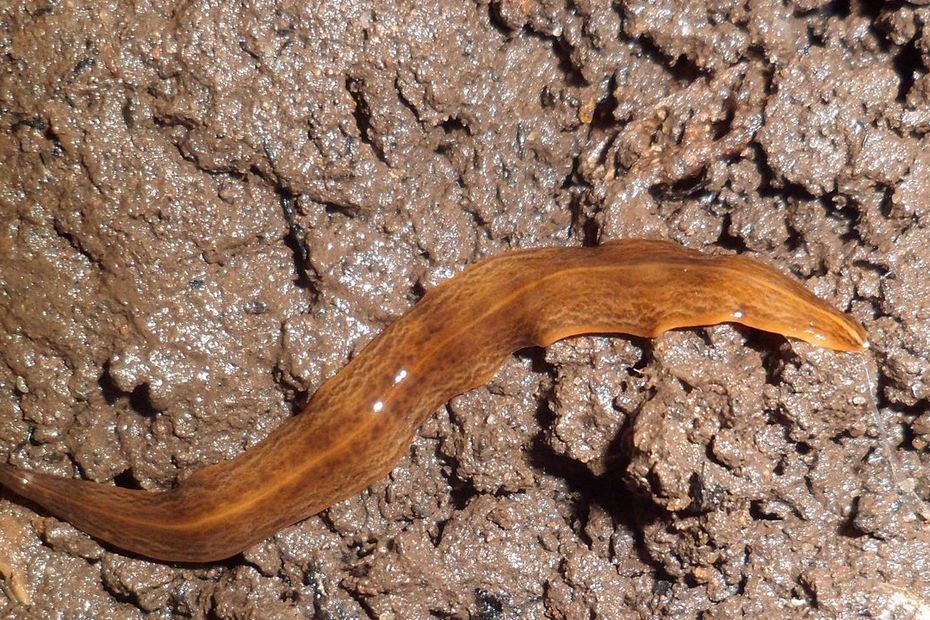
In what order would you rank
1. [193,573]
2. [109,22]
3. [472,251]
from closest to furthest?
[109,22]
[472,251]
[193,573]

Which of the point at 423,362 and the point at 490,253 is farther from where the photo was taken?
the point at 490,253

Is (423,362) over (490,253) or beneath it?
beneath

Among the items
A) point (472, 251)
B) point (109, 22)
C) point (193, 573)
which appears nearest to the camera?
point (109, 22)

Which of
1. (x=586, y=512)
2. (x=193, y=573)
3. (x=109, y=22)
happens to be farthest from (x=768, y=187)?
(x=193, y=573)

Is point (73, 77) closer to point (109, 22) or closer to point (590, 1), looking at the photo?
point (109, 22)
